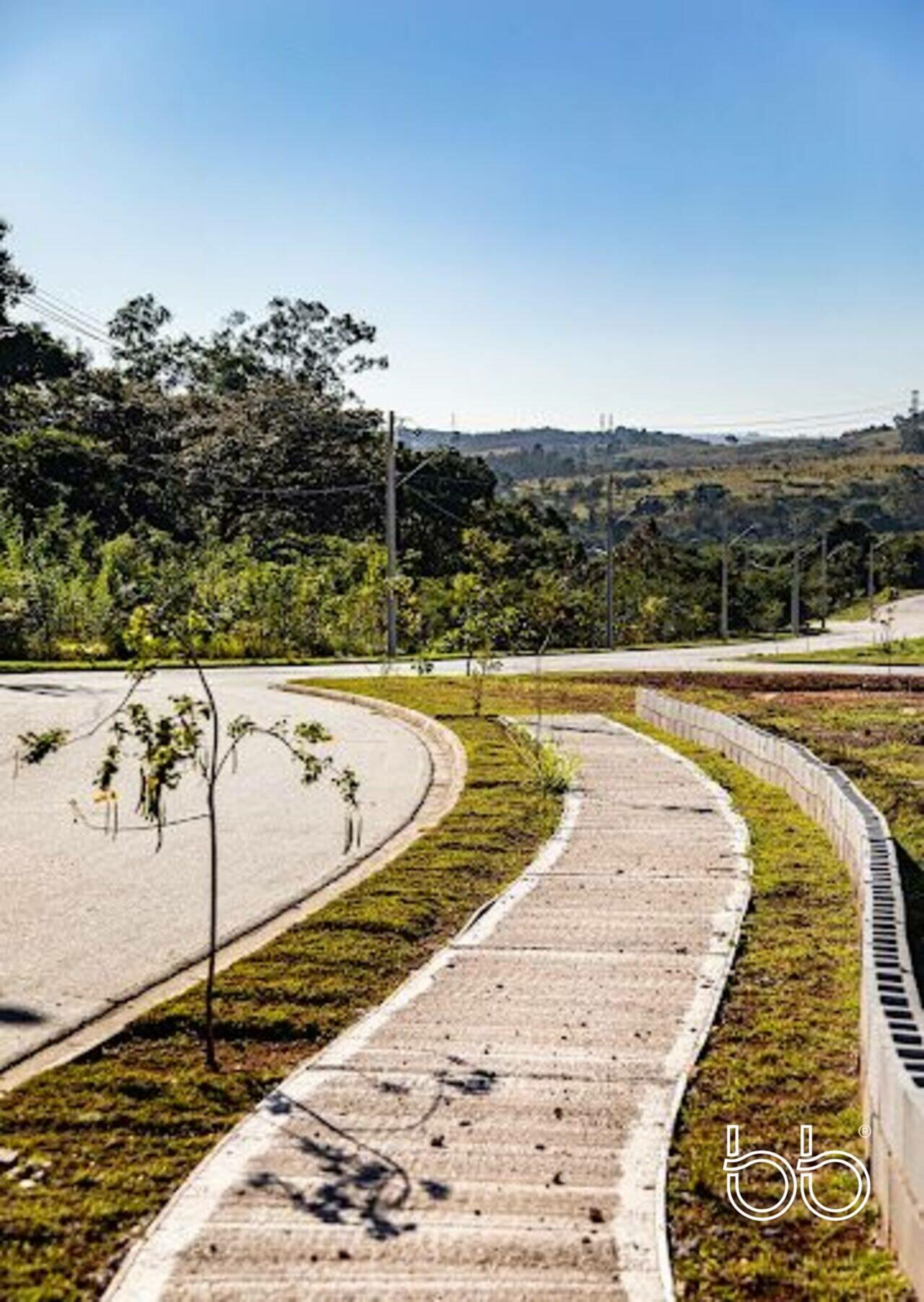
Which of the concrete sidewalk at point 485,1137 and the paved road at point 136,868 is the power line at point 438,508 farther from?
the concrete sidewalk at point 485,1137

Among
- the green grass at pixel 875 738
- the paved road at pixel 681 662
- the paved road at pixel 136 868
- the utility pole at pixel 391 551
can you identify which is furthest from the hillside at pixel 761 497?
the paved road at pixel 136 868

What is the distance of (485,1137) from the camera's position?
6.41 m

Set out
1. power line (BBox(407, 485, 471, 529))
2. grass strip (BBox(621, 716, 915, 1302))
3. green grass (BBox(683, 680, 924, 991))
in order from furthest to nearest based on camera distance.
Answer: power line (BBox(407, 485, 471, 529)), green grass (BBox(683, 680, 924, 991)), grass strip (BBox(621, 716, 915, 1302))

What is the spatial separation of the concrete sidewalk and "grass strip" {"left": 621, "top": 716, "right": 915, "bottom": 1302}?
0.13 m

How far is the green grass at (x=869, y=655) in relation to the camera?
4209 cm

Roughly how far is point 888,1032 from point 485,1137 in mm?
1622

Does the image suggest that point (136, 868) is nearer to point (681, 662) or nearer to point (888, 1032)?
point (888, 1032)

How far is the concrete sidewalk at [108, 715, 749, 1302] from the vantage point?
524cm

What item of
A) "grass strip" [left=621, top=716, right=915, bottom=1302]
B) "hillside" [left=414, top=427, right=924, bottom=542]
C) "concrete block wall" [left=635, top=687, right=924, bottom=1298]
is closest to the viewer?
"concrete block wall" [left=635, top=687, right=924, bottom=1298]

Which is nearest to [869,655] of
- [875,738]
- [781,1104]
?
[875,738]

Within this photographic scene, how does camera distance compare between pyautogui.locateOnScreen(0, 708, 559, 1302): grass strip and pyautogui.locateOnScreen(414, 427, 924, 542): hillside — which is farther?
pyautogui.locateOnScreen(414, 427, 924, 542): hillside

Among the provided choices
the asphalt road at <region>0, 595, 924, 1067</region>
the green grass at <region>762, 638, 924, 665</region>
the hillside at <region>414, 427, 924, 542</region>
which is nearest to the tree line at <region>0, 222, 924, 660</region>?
the green grass at <region>762, 638, 924, 665</region>

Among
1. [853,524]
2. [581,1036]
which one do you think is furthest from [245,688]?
[853,524]

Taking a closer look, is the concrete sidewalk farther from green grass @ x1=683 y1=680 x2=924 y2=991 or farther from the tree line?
the tree line
